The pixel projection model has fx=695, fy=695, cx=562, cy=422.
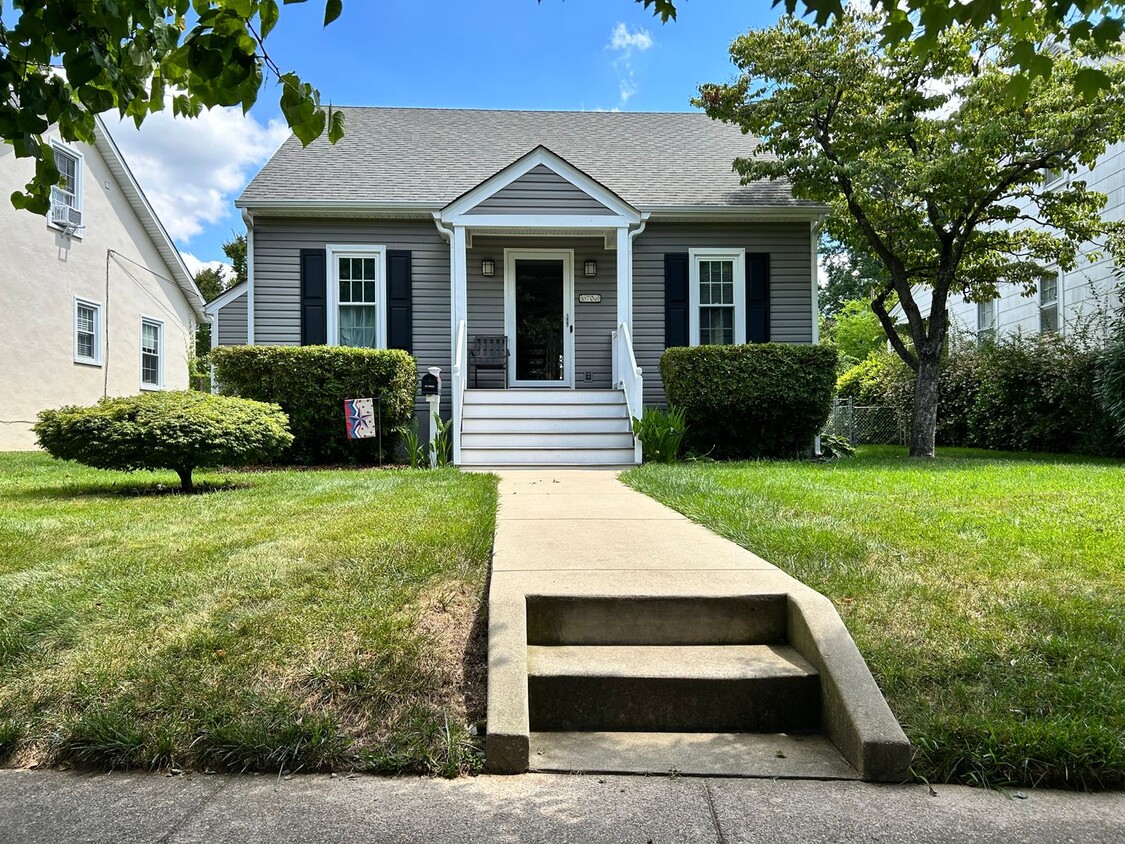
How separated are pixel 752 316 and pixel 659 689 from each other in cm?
922

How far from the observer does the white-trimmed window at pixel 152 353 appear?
51.3 feet

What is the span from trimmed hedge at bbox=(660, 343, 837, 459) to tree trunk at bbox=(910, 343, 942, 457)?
1365 mm

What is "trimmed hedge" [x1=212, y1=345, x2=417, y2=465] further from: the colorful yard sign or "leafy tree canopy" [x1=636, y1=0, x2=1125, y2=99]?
"leafy tree canopy" [x1=636, y1=0, x2=1125, y2=99]

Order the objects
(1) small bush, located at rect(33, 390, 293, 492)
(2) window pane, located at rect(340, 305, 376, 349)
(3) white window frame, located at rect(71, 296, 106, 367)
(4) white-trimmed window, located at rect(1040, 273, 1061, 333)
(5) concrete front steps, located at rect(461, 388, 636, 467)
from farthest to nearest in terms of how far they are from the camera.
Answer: (3) white window frame, located at rect(71, 296, 106, 367), (4) white-trimmed window, located at rect(1040, 273, 1061, 333), (2) window pane, located at rect(340, 305, 376, 349), (5) concrete front steps, located at rect(461, 388, 636, 467), (1) small bush, located at rect(33, 390, 293, 492)

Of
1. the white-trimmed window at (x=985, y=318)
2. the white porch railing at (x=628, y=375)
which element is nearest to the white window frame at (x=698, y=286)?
the white porch railing at (x=628, y=375)

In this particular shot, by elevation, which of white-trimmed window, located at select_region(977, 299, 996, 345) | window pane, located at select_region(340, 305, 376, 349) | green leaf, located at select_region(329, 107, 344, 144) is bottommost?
green leaf, located at select_region(329, 107, 344, 144)

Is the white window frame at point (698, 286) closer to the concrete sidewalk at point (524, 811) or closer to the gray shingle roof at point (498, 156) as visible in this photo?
the gray shingle roof at point (498, 156)

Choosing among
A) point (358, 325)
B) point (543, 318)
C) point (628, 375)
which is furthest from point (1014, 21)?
point (358, 325)

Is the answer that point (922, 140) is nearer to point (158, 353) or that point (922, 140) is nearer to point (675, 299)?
point (675, 299)

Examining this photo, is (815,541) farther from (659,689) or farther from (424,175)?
(424,175)

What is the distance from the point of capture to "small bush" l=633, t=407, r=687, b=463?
8.59 metres

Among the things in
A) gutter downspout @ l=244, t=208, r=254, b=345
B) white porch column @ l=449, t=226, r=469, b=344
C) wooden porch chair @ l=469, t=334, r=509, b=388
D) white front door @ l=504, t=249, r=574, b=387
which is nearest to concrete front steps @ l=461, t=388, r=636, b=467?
wooden porch chair @ l=469, t=334, r=509, b=388

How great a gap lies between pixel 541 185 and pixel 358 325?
11.6 ft

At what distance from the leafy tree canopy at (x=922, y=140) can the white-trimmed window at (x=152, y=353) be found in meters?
13.2
